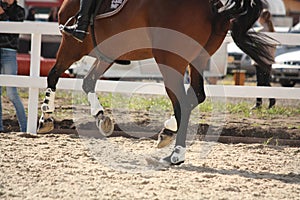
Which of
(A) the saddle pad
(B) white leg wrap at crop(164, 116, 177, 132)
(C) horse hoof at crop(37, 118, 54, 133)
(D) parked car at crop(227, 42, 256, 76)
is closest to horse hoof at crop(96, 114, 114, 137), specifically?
(C) horse hoof at crop(37, 118, 54, 133)

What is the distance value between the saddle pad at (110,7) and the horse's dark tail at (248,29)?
1081mm

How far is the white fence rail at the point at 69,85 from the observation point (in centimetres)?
858

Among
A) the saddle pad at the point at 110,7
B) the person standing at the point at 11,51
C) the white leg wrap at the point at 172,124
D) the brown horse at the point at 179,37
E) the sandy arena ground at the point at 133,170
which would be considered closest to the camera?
the sandy arena ground at the point at 133,170

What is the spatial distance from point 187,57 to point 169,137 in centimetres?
84

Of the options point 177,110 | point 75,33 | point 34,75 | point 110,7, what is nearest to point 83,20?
point 75,33

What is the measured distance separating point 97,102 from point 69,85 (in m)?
1.57

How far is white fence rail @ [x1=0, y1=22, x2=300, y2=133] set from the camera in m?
8.58

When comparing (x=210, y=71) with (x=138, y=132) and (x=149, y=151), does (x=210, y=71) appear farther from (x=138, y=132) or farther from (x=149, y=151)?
(x=149, y=151)

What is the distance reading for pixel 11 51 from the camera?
888cm

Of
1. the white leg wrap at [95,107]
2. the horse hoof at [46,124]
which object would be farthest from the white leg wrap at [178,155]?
the horse hoof at [46,124]

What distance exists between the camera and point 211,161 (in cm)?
701

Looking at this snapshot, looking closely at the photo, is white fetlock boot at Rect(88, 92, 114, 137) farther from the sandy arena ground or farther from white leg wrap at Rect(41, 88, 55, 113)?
white leg wrap at Rect(41, 88, 55, 113)

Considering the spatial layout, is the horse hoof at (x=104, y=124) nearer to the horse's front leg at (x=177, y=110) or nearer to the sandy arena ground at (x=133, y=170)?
the sandy arena ground at (x=133, y=170)

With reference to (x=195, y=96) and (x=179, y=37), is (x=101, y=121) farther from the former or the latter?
(x=179, y=37)
